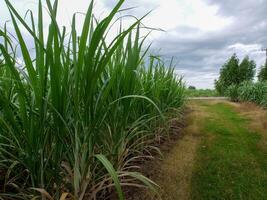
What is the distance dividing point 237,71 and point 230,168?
15897mm

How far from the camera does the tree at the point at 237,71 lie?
54.7 ft

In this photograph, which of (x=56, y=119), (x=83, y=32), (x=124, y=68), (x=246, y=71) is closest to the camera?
(x=83, y=32)

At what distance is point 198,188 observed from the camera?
1789 millimetres

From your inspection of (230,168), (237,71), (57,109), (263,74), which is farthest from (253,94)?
(57,109)

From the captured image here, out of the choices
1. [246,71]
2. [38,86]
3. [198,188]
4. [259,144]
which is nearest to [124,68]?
[38,86]

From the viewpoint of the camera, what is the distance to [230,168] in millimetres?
2199

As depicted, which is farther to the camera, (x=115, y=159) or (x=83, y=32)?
(x=115, y=159)

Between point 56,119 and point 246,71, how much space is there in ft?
57.5

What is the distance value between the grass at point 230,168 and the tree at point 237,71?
14.2 meters

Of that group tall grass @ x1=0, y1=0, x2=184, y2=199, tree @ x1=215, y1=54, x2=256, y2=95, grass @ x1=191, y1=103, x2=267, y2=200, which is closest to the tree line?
tree @ x1=215, y1=54, x2=256, y2=95

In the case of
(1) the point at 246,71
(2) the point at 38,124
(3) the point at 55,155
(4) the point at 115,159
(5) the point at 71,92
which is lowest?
(4) the point at 115,159

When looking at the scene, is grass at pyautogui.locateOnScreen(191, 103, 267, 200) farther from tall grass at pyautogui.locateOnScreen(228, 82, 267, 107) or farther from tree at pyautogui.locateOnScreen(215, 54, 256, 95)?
tree at pyautogui.locateOnScreen(215, 54, 256, 95)

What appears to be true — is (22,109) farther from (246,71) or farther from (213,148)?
(246,71)

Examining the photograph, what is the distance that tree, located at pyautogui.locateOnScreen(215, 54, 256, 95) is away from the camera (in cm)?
1667
